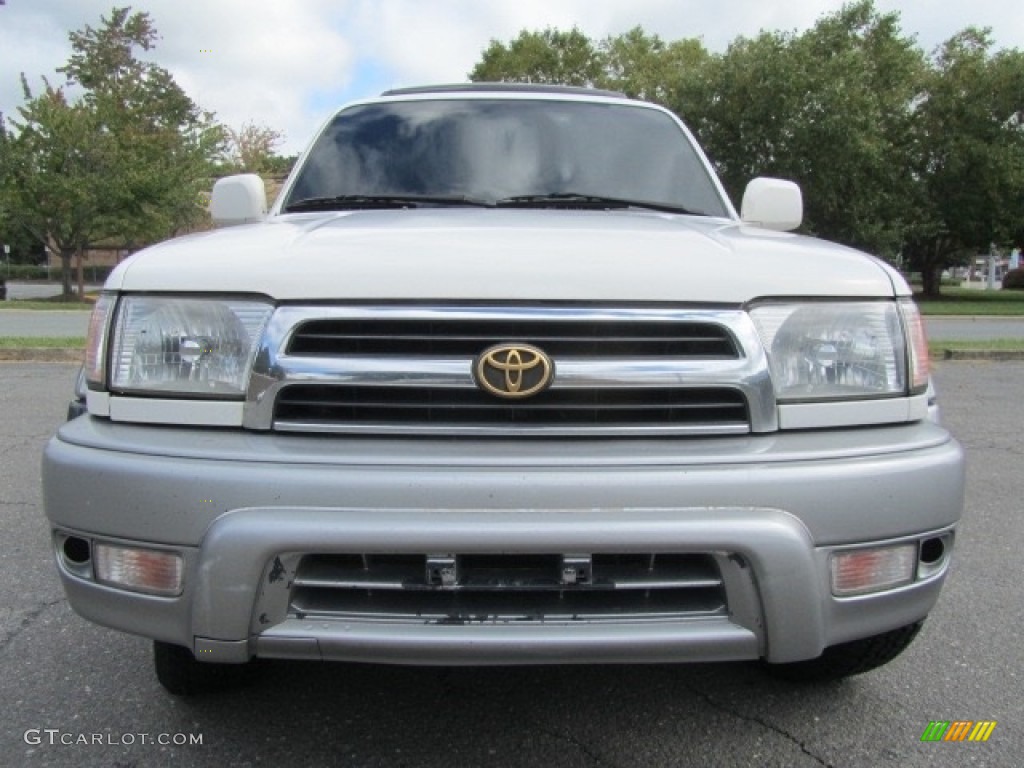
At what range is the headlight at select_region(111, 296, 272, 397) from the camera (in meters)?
1.81

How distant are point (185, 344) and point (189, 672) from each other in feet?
3.04

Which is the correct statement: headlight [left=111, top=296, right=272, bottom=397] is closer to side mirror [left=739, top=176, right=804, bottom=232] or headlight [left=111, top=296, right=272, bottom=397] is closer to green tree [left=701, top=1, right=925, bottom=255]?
side mirror [left=739, top=176, right=804, bottom=232]

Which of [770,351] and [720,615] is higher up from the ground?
[770,351]

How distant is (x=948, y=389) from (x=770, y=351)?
7380mm

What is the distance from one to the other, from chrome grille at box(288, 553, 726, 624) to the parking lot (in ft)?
1.85

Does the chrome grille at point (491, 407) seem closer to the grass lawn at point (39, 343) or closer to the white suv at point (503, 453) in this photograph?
the white suv at point (503, 453)

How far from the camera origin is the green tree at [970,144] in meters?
28.3

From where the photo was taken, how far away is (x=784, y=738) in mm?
2154

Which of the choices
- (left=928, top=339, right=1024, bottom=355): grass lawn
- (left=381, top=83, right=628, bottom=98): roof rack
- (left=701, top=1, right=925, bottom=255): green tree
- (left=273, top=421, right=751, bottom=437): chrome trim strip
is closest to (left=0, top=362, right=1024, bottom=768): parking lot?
(left=273, top=421, right=751, bottom=437): chrome trim strip

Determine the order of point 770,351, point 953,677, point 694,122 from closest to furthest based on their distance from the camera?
point 770,351
point 953,677
point 694,122

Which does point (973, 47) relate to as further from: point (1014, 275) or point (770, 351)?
point (770, 351)

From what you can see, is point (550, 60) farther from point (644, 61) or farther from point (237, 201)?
point (237, 201)

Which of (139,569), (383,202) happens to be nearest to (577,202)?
(383,202)

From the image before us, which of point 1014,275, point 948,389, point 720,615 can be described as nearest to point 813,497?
point 720,615
